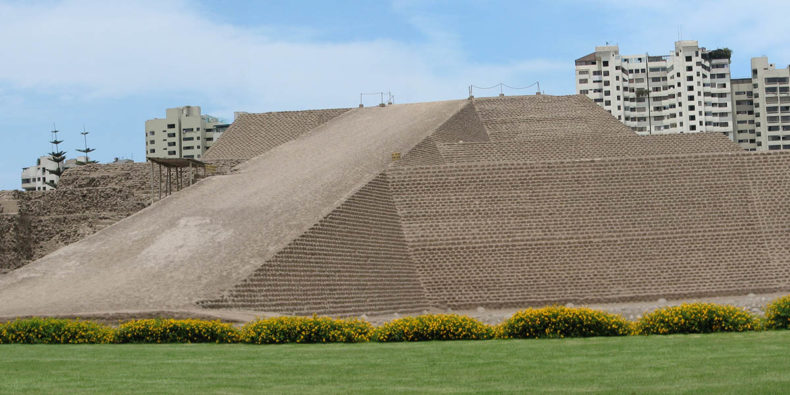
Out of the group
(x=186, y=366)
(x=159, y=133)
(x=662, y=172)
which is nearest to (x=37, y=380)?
(x=186, y=366)

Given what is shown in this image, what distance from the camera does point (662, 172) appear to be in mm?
22703

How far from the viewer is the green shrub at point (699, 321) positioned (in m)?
12.3

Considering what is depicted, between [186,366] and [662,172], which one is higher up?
[662,172]

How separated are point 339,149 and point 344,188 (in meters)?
5.86

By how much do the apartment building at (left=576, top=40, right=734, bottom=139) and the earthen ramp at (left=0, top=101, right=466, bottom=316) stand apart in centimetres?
5460

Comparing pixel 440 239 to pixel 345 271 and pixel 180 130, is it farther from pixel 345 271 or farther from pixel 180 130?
pixel 180 130

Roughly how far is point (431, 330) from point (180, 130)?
227 ft

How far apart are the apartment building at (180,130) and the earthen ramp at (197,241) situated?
2071 inches

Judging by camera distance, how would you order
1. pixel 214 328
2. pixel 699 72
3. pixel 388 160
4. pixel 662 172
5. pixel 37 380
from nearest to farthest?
pixel 37 380 → pixel 214 328 → pixel 662 172 → pixel 388 160 → pixel 699 72

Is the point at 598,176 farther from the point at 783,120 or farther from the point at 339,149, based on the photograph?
the point at 783,120

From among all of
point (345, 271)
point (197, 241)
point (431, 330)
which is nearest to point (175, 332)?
point (431, 330)

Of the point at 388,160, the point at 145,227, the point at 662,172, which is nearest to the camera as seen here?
the point at 145,227

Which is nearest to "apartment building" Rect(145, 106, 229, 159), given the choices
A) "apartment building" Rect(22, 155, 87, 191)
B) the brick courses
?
"apartment building" Rect(22, 155, 87, 191)

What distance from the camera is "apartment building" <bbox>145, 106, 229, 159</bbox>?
78312 mm
